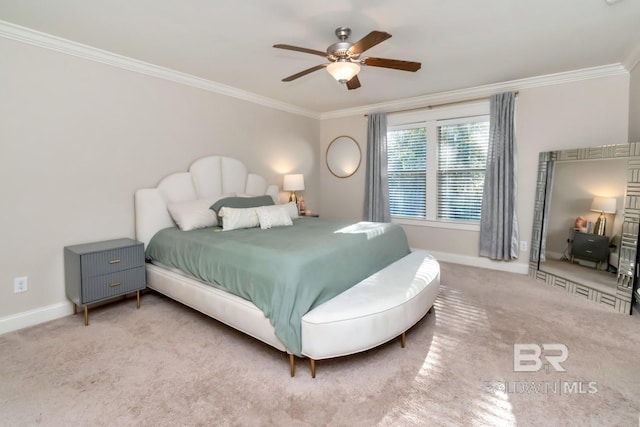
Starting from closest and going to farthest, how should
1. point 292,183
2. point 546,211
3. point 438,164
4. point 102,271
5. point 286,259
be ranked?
point 286,259 → point 102,271 → point 546,211 → point 438,164 → point 292,183

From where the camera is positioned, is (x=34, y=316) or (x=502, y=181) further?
(x=502, y=181)

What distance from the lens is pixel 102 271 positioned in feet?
8.70

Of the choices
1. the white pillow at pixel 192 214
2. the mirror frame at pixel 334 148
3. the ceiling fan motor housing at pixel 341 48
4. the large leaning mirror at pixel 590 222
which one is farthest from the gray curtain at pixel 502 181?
the white pillow at pixel 192 214

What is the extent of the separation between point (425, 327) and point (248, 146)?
3280 mm

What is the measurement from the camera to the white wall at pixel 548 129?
11.0 ft

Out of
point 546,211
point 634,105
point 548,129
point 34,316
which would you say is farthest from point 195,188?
point 634,105

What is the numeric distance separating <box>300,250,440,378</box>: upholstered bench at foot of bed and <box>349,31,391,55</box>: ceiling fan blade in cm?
170

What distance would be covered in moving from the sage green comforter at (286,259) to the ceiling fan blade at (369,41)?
145 cm

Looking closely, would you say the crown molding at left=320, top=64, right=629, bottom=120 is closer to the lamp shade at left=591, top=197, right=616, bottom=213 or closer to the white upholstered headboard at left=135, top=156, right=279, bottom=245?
the lamp shade at left=591, top=197, right=616, bottom=213

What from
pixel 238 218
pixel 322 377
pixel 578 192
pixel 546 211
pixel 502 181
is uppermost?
pixel 502 181

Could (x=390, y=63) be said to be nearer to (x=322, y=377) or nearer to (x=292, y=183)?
(x=322, y=377)

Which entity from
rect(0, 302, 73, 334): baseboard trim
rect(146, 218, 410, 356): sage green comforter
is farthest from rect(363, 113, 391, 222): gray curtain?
rect(0, 302, 73, 334): baseboard trim

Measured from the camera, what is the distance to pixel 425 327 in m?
2.50

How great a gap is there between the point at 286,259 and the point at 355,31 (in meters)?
1.92
